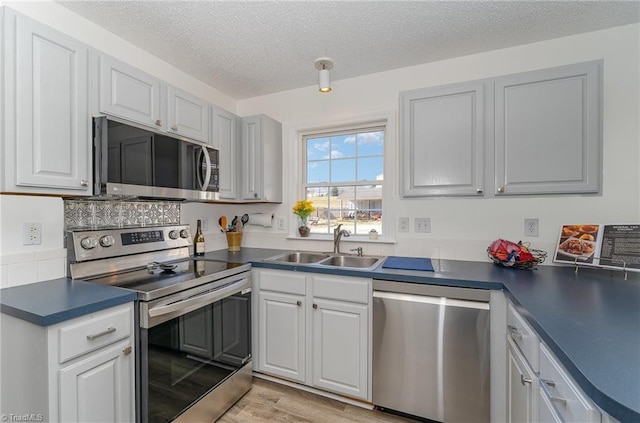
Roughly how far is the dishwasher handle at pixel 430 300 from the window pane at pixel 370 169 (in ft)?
3.86

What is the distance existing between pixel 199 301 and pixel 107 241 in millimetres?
697

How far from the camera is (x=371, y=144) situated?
8.63 feet

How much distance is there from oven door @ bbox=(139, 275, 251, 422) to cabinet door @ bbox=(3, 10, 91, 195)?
0.81 m

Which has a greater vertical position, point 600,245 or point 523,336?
point 600,245

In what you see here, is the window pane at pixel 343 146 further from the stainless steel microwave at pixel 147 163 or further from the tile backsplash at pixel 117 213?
the tile backsplash at pixel 117 213

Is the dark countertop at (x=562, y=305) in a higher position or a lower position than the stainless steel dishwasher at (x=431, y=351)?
higher

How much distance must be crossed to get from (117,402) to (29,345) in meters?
0.44

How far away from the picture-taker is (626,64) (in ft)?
6.01

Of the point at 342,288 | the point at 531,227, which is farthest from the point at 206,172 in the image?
the point at 531,227

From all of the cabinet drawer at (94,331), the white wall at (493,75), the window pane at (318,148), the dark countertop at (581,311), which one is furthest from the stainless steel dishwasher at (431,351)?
the window pane at (318,148)

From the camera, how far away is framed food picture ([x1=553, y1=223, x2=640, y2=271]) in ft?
5.35

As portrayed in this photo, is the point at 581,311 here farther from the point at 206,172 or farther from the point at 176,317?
the point at 206,172

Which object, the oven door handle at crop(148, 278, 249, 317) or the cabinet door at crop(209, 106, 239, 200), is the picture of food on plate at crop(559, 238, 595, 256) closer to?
the oven door handle at crop(148, 278, 249, 317)

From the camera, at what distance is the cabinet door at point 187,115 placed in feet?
6.52
